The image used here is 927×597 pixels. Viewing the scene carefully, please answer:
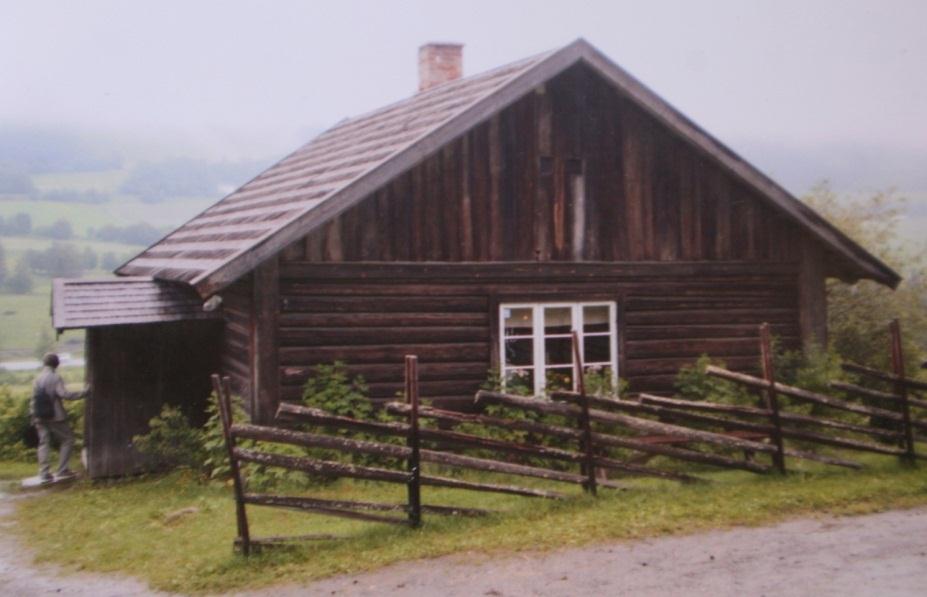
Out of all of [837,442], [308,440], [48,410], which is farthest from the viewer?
[48,410]

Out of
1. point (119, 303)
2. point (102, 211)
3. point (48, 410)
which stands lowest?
point (48, 410)

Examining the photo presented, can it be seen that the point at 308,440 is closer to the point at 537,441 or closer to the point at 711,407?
the point at 711,407

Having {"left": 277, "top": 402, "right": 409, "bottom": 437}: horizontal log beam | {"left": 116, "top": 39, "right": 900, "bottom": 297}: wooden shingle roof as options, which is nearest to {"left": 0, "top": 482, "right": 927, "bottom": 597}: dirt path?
{"left": 277, "top": 402, "right": 409, "bottom": 437}: horizontal log beam

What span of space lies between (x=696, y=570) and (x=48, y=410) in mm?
10583

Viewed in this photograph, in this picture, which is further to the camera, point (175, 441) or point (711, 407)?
point (175, 441)

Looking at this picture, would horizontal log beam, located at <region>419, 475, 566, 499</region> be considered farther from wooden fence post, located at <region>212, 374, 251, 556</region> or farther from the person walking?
the person walking

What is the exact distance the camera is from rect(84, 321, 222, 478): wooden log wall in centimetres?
1466

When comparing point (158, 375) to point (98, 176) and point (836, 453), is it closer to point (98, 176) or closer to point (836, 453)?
point (836, 453)

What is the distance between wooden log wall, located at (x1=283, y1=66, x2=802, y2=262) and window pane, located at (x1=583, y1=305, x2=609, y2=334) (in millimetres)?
755

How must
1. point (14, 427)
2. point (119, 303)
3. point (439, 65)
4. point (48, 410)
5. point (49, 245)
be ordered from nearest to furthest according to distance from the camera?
1. point (119, 303)
2. point (48, 410)
3. point (14, 427)
4. point (439, 65)
5. point (49, 245)

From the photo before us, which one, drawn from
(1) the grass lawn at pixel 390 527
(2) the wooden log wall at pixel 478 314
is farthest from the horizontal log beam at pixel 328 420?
(2) the wooden log wall at pixel 478 314

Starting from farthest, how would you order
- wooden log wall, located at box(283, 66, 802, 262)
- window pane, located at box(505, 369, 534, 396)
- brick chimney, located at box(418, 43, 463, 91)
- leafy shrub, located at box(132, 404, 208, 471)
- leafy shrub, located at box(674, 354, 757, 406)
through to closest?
brick chimney, located at box(418, 43, 463, 91), leafy shrub, located at box(674, 354, 757, 406), window pane, located at box(505, 369, 534, 396), leafy shrub, located at box(132, 404, 208, 471), wooden log wall, located at box(283, 66, 802, 262)

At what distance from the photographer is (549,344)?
14633mm

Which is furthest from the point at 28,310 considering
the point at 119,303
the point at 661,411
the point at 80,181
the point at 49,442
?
the point at 661,411
